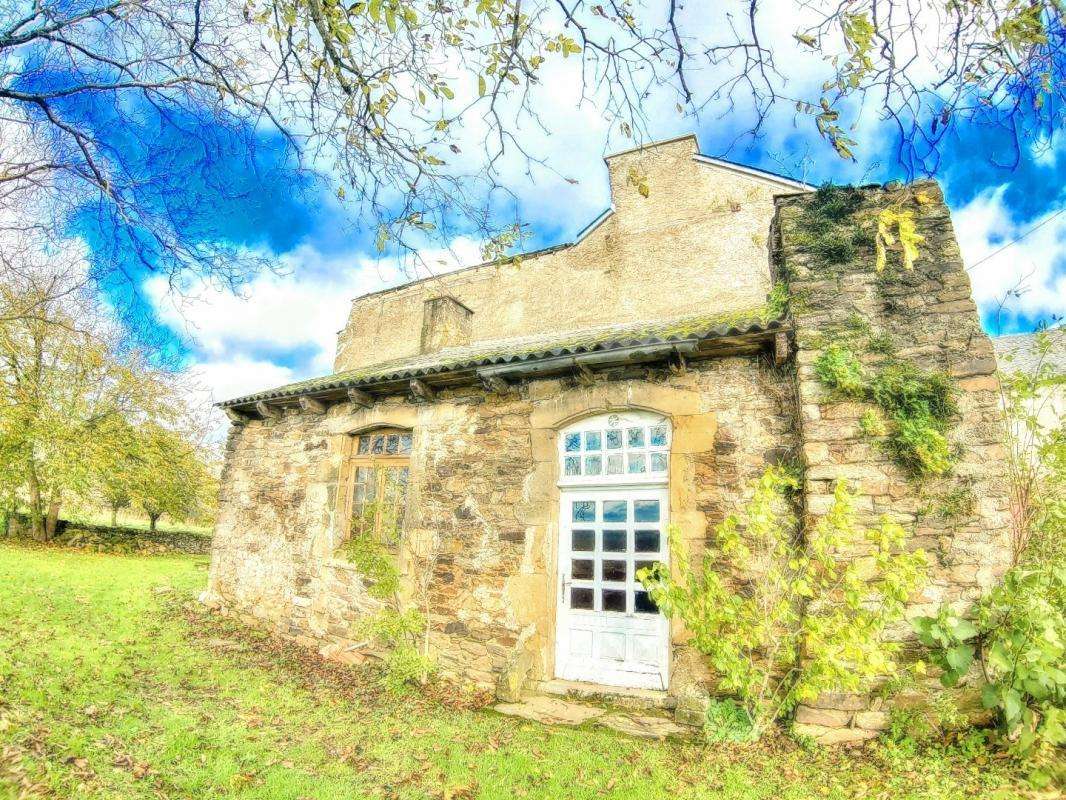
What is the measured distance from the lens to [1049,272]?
14.5ft

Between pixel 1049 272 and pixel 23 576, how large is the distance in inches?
608

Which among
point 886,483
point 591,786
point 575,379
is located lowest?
point 591,786

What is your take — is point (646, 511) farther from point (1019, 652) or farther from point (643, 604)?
point (1019, 652)

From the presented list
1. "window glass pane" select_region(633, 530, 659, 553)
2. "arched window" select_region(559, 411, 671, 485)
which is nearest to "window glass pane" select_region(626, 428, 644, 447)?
"arched window" select_region(559, 411, 671, 485)

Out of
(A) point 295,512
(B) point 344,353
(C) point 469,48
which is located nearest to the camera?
(C) point 469,48

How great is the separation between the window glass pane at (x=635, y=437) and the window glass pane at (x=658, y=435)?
10cm

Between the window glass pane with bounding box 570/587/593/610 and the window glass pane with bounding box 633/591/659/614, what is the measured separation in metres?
0.47

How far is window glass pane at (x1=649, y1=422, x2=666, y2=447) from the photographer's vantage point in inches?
219

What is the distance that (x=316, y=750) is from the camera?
171 inches

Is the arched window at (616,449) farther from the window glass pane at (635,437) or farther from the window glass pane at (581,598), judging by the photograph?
the window glass pane at (581,598)

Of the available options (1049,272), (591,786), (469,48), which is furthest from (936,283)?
(591,786)

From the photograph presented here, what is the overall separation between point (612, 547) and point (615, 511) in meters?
0.37

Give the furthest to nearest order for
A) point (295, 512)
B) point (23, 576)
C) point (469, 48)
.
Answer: point (23, 576) → point (295, 512) → point (469, 48)

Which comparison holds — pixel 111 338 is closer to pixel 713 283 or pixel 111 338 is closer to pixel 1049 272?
pixel 713 283
